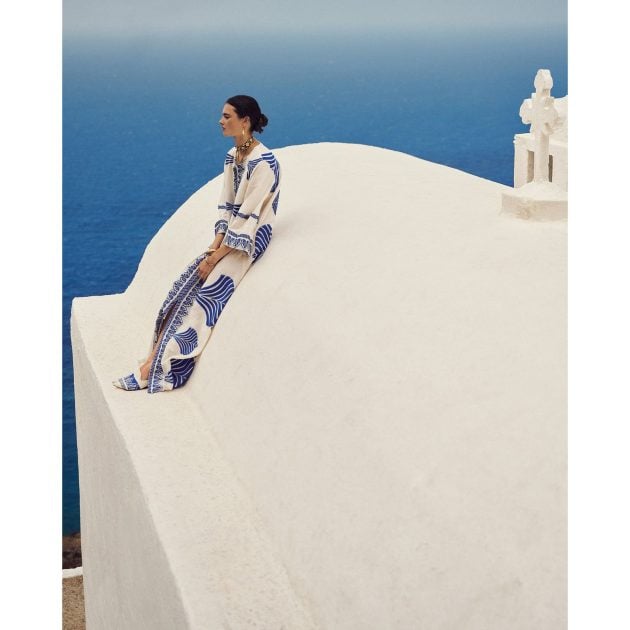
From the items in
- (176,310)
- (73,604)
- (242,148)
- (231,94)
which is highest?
(231,94)

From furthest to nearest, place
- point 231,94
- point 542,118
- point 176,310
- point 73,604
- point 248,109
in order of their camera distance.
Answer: point 231,94 → point 73,604 → point 176,310 → point 248,109 → point 542,118

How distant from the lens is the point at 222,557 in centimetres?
341

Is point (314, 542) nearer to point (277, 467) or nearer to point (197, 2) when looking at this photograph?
point (277, 467)

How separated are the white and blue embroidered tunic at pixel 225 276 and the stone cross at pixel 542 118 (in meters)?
1.21

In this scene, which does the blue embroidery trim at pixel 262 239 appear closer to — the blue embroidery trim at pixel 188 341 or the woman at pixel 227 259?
the woman at pixel 227 259

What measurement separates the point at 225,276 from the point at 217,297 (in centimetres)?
10

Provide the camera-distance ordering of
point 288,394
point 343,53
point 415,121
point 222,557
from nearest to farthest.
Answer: point 222,557 → point 288,394 → point 415,121 → point 343,53

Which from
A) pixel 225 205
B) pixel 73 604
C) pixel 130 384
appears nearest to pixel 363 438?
pixel 130 384

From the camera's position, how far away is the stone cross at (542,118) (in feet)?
13.0

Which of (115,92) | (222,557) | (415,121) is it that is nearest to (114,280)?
(415,121)

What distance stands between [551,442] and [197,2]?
111 feet

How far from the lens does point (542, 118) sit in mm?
3992

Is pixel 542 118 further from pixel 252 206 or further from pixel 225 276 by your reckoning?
pixel 225 276

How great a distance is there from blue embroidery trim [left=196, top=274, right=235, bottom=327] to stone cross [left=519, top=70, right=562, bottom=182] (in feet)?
4.60
